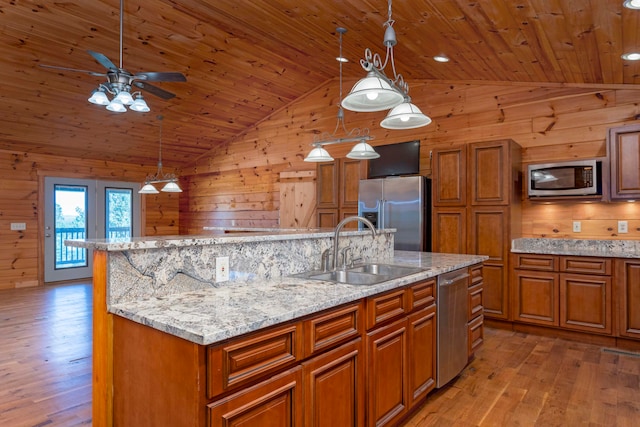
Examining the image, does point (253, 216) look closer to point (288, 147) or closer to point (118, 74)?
point (288, 147)

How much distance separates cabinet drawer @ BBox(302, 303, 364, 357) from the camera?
5.13ft

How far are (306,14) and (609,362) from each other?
4.10 meters

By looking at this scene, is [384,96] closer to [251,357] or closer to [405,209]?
[251,357]

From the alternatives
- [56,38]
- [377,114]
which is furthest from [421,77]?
[56,38]

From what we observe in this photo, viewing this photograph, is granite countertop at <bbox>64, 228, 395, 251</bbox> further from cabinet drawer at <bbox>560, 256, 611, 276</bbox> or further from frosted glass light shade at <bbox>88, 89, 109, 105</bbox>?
cabinet drawer at <bbox>560, 256, 611, 276</bbox>

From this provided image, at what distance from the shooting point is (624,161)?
358cm

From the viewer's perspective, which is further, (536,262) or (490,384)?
(536,262)

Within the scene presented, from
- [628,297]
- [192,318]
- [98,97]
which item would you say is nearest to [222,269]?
[192,318]

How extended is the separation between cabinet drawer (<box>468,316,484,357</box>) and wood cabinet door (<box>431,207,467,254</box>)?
129 cm

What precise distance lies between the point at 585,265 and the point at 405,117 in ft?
8.69

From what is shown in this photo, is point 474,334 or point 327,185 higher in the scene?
point 327,185

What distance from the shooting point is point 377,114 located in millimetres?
5695

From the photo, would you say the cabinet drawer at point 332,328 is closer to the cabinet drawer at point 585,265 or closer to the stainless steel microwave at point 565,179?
the cabinet drawer at point 585,265

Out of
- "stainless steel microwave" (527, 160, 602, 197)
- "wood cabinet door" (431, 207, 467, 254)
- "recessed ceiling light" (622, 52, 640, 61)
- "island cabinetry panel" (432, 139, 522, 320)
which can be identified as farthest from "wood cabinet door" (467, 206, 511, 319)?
"recessed ceiling light" (622, 52, 640, 61)
